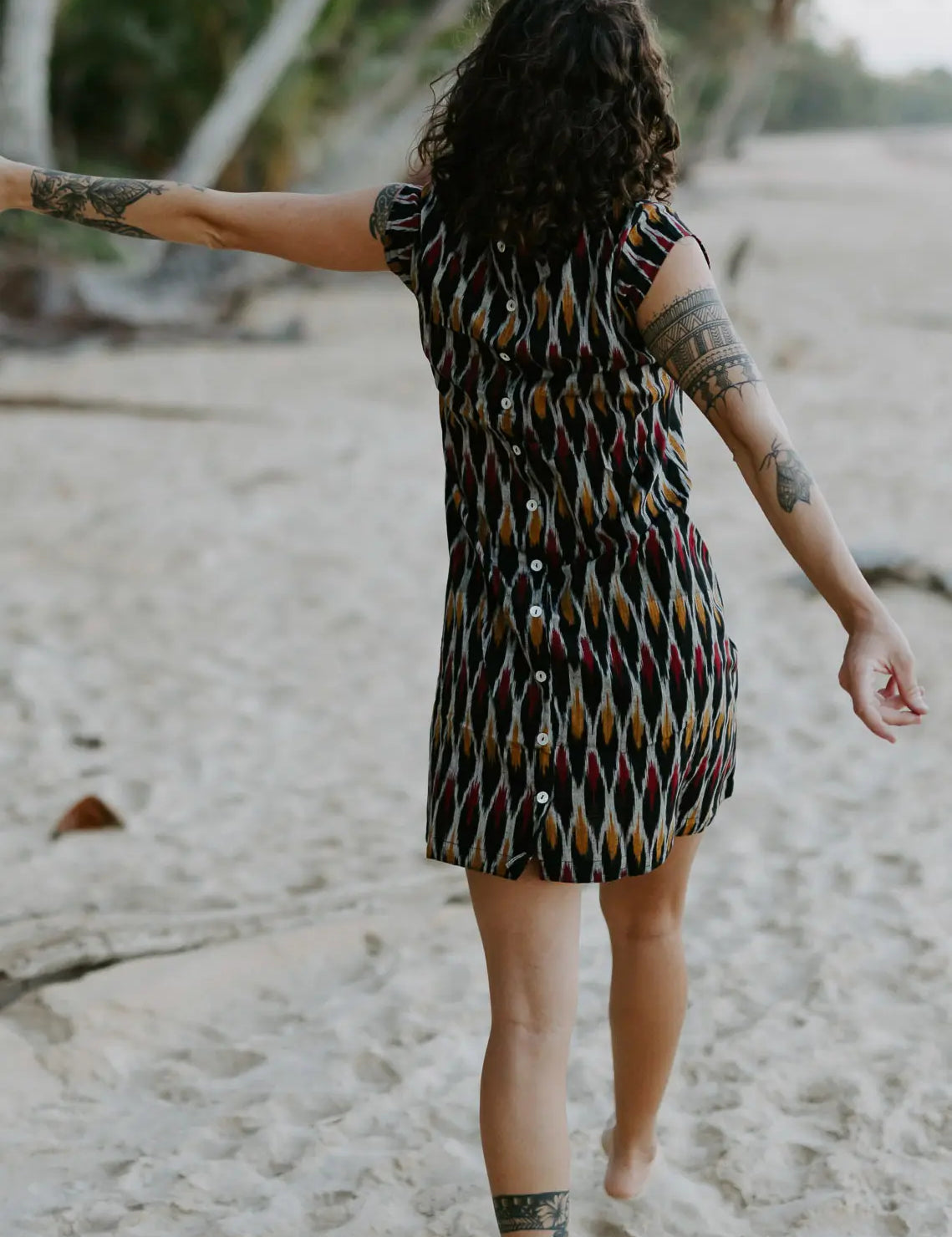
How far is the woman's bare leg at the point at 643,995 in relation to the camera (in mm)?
2021

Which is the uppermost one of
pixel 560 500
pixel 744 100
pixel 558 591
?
pixel 744 100

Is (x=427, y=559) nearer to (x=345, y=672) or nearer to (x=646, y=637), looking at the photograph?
(x=345, y=672)

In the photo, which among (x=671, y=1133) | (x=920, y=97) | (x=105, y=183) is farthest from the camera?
(x=920, y=97)

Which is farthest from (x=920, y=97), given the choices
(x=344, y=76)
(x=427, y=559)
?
(x=427, y=559)

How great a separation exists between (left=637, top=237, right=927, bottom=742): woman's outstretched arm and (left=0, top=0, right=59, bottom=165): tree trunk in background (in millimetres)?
10620

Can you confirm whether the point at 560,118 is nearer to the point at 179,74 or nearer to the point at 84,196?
the point at 84,196

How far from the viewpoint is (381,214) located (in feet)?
6.01

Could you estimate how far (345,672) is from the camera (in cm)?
512

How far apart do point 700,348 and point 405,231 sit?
0.42m

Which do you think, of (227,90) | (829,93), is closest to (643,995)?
(227,90)

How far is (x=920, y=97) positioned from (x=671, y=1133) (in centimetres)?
9635

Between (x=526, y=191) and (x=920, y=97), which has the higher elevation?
(x=920, y=97)

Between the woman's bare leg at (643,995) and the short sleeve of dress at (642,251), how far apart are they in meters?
0.72

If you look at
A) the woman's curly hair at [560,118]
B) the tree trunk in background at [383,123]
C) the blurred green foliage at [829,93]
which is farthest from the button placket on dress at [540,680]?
the blurred green foliage at [829,93]
